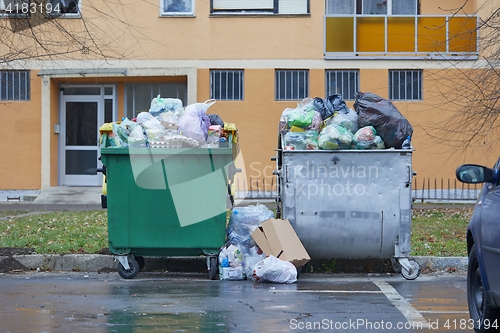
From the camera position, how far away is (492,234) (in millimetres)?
4672

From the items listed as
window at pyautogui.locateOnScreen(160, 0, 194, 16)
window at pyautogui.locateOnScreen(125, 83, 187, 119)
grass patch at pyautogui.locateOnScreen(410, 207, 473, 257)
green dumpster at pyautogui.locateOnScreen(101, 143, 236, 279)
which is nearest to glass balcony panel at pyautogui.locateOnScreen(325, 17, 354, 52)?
window at pyautogui.locateOnScreen(160, 0, 194, 16)

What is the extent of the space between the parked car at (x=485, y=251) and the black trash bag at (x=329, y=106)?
141 inches

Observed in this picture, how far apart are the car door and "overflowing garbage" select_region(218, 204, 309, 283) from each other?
10.8ft

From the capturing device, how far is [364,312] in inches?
242

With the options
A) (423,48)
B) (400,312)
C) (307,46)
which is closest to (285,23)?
(307,46)

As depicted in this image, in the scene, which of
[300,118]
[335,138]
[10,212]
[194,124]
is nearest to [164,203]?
[194,124]

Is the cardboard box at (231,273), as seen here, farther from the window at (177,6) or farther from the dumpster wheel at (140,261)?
the window at (177,6)

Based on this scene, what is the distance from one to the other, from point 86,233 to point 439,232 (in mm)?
5264

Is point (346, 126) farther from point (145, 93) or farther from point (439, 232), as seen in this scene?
point (145, 93)

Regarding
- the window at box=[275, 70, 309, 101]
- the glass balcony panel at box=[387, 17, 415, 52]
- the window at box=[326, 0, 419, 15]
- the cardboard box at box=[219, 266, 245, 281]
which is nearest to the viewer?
the cardboard box at box=[219, 266, 245, 281]

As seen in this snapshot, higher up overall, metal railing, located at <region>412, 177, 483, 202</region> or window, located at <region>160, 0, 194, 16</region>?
window, located at <region>160, 0, 194, 16</region>

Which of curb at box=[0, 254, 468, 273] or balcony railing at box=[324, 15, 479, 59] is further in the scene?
balcony railing at box=[324, 15, 479, 59]

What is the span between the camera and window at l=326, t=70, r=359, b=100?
65.5 feet

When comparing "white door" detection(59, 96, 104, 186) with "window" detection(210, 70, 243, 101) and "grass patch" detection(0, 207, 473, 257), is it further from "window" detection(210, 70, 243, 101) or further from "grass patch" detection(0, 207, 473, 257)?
"grass patch" detection(0, 207, 473, 257)
